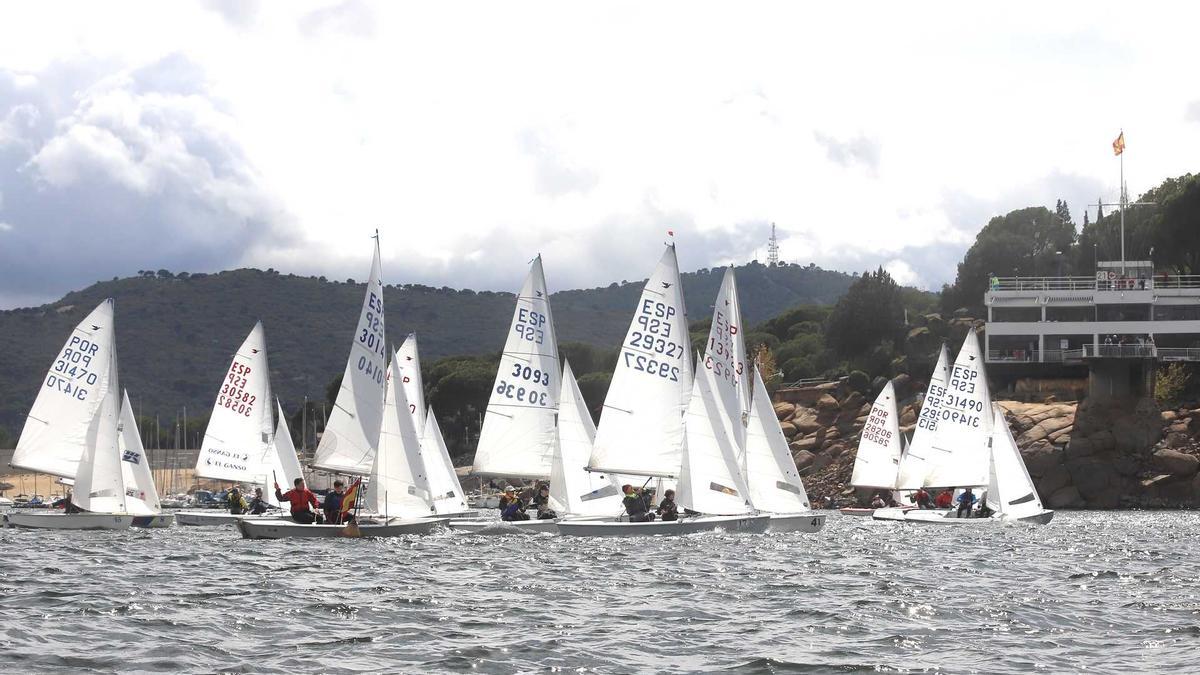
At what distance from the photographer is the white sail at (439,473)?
156ft

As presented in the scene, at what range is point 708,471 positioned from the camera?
1574 inches

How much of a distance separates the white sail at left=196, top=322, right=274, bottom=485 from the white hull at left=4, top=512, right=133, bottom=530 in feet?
25.2

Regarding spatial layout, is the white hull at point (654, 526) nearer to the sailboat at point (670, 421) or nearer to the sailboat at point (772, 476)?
the sailboat at point (670, 421)

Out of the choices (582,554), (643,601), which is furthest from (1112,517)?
(643,601)

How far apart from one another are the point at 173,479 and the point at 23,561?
303 feet

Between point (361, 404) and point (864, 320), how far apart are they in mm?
68629

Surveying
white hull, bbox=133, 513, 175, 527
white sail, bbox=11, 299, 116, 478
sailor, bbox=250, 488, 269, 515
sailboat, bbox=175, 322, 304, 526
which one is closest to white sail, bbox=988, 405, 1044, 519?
sailboat, bbox=175, 322, 304, 526

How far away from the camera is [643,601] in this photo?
24.1 m

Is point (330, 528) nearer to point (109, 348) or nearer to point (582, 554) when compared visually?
point (582, 554)

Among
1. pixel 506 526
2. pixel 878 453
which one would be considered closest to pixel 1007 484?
pixel 878 453

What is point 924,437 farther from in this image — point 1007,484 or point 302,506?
point 302,506

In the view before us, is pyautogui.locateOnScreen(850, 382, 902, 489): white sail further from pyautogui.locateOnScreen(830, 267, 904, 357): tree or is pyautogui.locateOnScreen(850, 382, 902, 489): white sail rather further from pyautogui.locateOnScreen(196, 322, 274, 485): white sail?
pyautogui.locateOnScreen(830, 267, 904, 357): tree

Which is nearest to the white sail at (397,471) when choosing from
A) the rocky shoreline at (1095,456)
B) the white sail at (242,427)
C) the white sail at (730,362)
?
the white sail at (730,362)

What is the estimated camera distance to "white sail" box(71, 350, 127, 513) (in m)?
42.8
